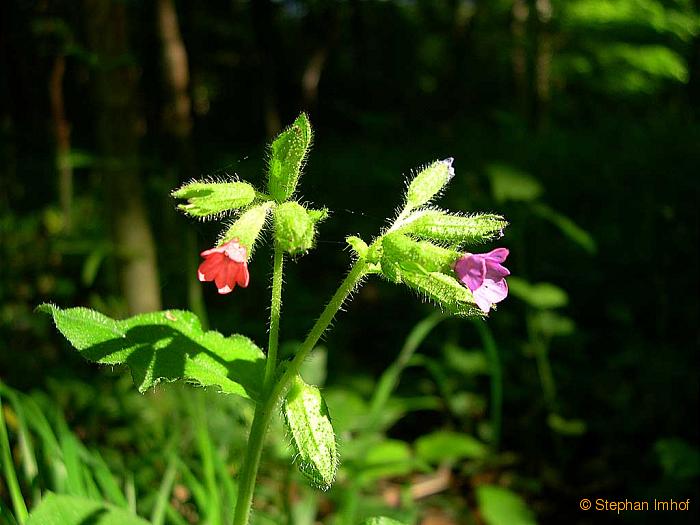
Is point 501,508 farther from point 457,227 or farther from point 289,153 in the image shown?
point 289,153

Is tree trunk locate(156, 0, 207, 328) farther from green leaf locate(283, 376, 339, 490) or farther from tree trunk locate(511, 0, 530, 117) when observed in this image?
tree trunk locate(511, 0, 530, 117)

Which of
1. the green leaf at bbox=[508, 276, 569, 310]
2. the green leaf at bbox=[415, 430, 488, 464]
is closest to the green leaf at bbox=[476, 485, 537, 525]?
the green leaf at bbox=[415, 430, 488, 464]

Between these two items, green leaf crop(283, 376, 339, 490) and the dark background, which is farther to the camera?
the dark background

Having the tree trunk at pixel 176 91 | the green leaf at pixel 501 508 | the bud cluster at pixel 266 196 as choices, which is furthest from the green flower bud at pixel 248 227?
the tree trunk at pixel 176 91

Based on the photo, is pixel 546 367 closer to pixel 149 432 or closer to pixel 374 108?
pixel 149 432

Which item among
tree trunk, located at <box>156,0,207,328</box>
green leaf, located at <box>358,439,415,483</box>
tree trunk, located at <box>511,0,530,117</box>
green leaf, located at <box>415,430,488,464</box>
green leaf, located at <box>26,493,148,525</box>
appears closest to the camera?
green leaf, located at <box>26,493,148,525</box>
